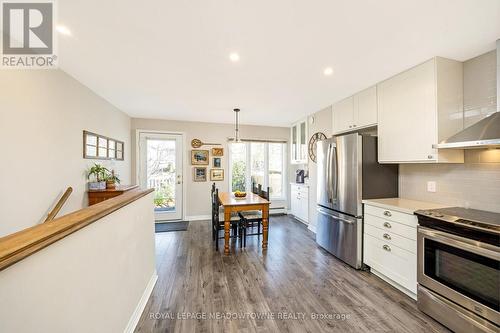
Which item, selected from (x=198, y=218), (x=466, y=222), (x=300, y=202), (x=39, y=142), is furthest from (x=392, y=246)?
(x=198, y=218)

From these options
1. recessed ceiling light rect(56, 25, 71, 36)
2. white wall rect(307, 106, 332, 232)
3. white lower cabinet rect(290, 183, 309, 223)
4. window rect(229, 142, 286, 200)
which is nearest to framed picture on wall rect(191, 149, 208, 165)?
window rect(229, 142, 286, 200)

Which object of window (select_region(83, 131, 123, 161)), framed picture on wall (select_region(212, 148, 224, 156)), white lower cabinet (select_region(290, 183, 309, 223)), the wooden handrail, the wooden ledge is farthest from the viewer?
framed picture on wall (select_region(212, 148, 224, 156))

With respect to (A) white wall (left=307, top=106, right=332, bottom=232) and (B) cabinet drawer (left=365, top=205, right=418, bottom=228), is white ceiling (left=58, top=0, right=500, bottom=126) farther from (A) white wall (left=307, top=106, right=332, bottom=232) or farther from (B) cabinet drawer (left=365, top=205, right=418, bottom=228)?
(B) cabinet drawer (left=365, top=205, right=418, bottom=228)

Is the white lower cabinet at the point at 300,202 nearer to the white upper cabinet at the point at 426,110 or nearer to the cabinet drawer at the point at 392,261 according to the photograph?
the cabinet drawer at the point at 392,261

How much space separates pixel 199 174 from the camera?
16.1 ft

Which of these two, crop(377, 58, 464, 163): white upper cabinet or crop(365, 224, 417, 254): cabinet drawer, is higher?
crop(377, 58, 464, 163): white upper cabinet

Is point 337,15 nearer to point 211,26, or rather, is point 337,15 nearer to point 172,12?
point 211,26

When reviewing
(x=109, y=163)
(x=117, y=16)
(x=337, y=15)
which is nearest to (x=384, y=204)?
(x=337, y=15)

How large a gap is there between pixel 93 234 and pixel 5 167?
129 centimetres

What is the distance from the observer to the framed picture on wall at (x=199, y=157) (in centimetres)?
485

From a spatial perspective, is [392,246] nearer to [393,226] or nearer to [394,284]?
[393,226]

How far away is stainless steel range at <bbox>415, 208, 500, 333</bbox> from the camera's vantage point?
1440 millimetres

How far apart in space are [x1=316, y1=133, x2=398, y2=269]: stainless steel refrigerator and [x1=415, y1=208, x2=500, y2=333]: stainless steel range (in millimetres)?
708

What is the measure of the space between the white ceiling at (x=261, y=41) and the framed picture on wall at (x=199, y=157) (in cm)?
206
